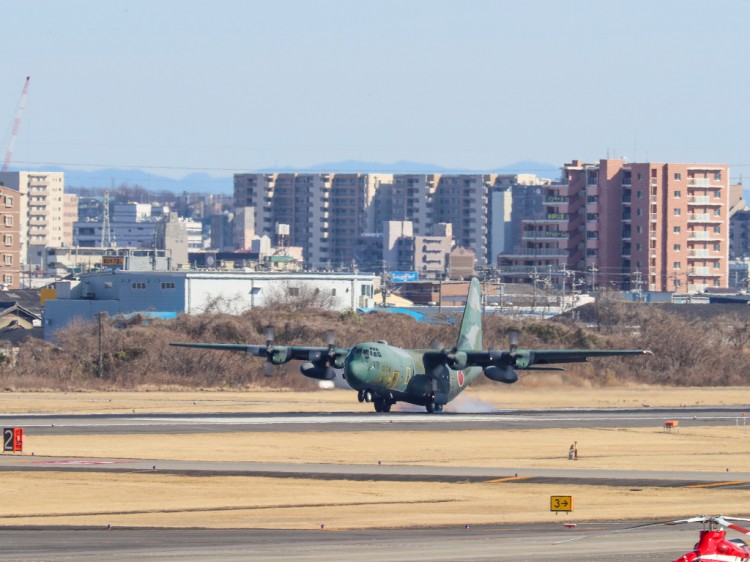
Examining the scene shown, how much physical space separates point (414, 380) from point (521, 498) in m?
28.3

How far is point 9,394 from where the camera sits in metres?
77.8

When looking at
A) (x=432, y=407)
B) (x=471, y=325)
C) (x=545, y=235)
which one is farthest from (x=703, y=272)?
(x=432, y=407)

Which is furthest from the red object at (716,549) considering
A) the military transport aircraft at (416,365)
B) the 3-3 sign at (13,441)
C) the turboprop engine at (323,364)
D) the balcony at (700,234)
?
the balcony at (700,234)

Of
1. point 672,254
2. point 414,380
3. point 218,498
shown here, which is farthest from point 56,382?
point 672,254

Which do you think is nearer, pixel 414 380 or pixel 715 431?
pixel 715 431

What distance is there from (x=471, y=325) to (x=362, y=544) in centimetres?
4296

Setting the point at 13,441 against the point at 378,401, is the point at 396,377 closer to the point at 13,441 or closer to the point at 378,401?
the point at 378,401

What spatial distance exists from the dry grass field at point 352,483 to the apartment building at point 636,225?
11262cm

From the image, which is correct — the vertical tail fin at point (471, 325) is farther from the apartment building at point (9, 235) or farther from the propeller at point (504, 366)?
the apartment building at point (9, 235)

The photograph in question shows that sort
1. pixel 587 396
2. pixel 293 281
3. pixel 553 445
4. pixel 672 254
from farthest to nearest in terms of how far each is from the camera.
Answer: pixel 672 254
pixel 293 281
pixel 587 396
pixel 553 445

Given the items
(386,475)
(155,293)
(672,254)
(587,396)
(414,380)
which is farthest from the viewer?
(672,254)

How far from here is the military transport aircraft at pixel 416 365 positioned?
6097 centimetres

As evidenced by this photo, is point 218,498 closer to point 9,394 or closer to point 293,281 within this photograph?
point 9,394

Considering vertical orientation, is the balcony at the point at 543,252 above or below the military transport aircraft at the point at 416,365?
above
